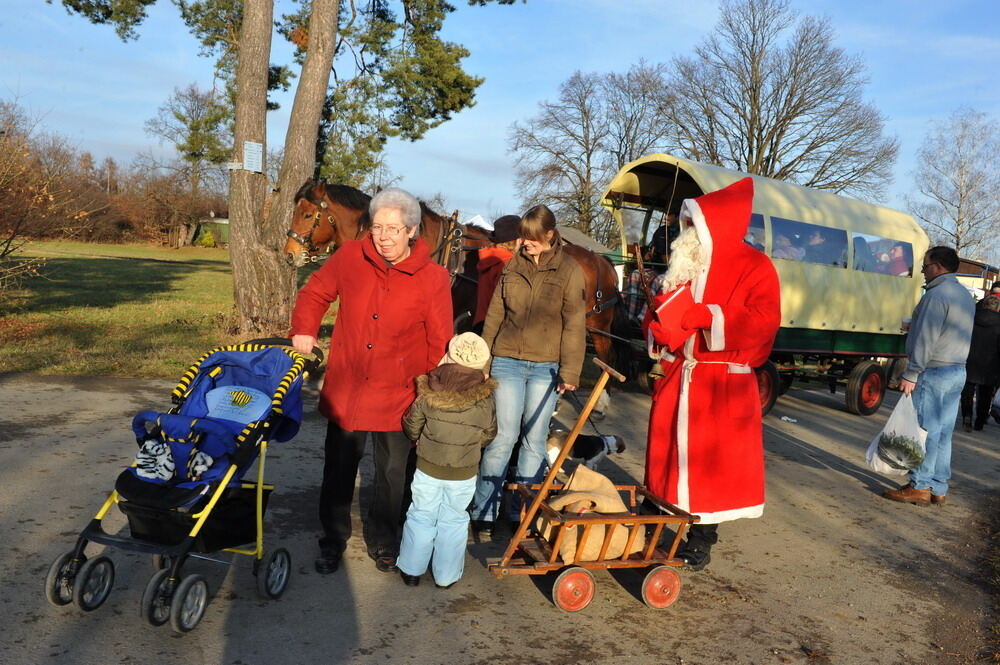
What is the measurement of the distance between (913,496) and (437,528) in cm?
435

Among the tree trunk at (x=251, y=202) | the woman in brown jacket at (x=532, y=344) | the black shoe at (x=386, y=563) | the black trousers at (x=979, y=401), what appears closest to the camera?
the black shoe at (x=386, y=563)

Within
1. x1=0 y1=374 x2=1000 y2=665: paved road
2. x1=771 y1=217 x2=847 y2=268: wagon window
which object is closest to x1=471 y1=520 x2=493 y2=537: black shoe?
x1=0 y1=374 x2=1000 y2=665: paved road

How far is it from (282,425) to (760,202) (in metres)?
7.13

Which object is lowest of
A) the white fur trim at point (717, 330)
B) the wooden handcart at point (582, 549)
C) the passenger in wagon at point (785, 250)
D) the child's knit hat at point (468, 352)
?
the wooden handcart at point (582, 549)

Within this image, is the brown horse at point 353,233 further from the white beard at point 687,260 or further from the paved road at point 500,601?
the white beard at point 687,260

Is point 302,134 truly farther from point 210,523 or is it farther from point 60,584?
point 60,584

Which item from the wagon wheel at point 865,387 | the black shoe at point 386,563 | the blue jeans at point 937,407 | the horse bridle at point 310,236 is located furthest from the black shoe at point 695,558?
Answer: the wagon wheel at point 865,387

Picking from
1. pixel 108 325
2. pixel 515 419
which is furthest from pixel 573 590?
pixel 108 325

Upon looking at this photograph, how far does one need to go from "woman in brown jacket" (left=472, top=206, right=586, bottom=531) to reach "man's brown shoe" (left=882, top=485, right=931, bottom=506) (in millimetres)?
3401

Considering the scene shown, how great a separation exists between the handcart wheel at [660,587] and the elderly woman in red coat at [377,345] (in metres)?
1.32

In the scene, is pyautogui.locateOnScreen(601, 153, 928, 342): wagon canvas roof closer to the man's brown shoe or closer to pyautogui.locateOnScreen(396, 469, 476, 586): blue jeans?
the man's brown shoe

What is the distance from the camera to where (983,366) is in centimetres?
990

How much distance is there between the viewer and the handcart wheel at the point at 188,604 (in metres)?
3.11

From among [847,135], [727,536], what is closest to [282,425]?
[727,536]
